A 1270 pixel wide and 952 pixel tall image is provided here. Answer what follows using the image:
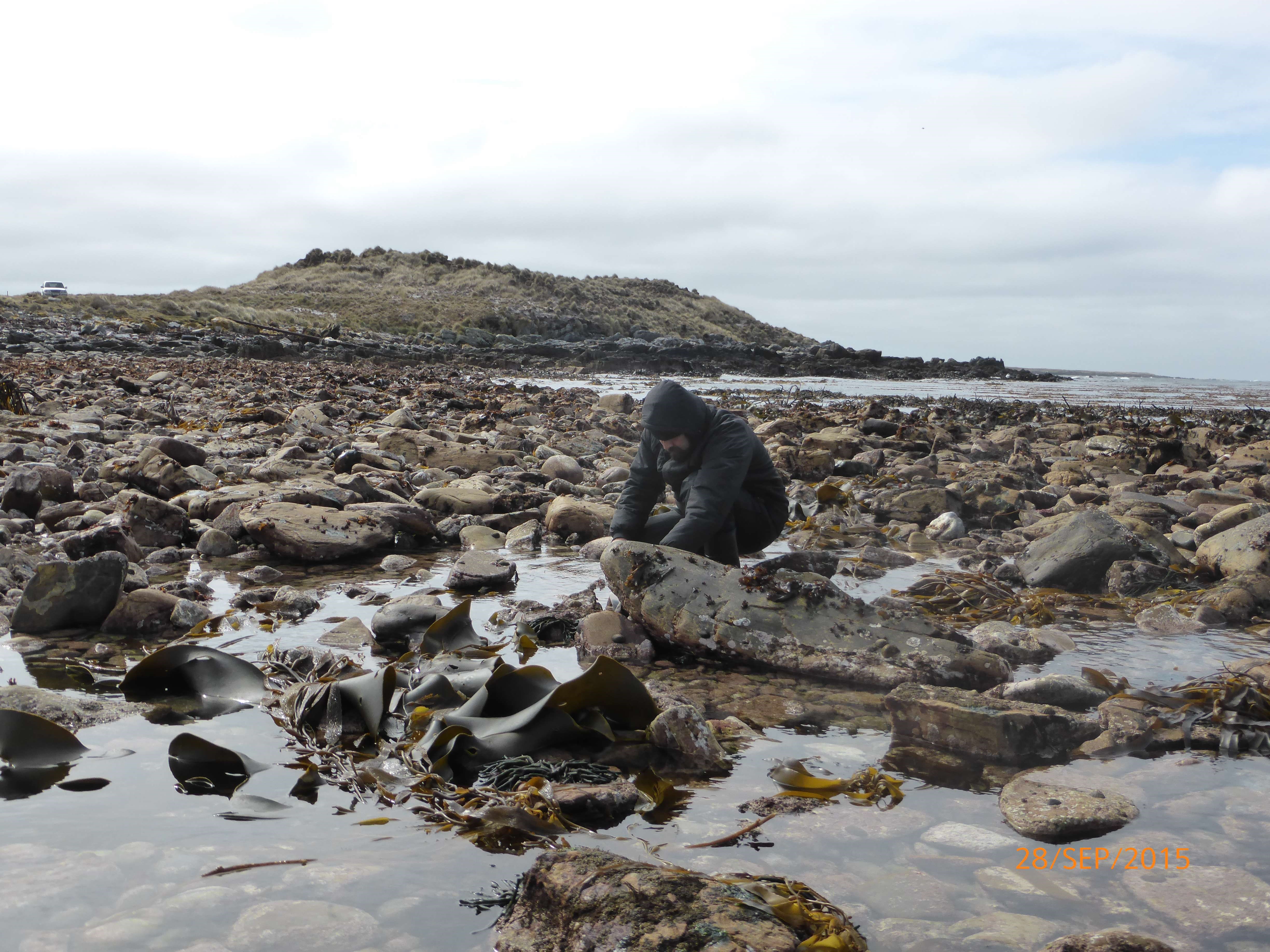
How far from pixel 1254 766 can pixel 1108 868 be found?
1.15 metres

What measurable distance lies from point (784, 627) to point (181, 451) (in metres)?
6.07

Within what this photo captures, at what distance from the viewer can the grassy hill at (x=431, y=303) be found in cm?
3853

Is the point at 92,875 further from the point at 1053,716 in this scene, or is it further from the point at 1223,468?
the point at 1223,468

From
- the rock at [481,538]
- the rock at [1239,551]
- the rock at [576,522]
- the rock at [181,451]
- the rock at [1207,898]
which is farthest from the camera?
the rock at [181,451]

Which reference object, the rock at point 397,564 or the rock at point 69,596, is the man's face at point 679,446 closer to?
the rock at point 397,564

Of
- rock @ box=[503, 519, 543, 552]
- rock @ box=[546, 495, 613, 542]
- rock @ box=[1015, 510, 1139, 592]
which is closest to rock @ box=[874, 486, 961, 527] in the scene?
rock @ box=[1015, 510, 1139, 592]

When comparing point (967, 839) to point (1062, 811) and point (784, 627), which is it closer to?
point (1062, 811)

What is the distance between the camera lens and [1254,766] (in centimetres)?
310

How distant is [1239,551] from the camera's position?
5523 mm

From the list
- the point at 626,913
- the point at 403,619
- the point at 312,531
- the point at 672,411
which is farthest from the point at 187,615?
the point at 626,913

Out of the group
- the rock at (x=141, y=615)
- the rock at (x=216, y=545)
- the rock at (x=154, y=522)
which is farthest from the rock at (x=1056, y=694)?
the rock at (x=154, y=522)

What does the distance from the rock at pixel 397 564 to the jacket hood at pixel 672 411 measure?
202cm

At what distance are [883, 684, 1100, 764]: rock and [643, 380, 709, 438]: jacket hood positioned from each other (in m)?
2.09

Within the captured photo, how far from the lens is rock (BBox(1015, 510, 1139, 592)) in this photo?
18.6 feet
